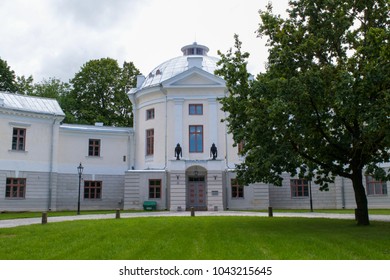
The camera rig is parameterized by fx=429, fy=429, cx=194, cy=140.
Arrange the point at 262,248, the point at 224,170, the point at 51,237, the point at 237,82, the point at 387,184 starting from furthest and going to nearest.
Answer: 1. the point at 224,170
2. the point at 387,184
3. the point at 237,82
4. the point at 51,237
5. the point at 262,248

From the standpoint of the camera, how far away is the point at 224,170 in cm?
3441

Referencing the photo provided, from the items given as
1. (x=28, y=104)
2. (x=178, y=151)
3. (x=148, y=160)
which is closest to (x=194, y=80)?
(x=178, y=151)

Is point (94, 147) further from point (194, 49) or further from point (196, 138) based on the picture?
point (194, 49)

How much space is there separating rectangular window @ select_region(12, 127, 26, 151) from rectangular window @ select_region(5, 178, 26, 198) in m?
2.36

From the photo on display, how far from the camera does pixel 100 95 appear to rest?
4909cm

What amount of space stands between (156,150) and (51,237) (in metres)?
23.1

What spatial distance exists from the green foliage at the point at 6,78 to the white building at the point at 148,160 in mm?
11501

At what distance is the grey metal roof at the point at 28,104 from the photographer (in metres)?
32.6

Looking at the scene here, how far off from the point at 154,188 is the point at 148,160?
3039 mm

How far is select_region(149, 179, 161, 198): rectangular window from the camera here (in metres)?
34.4

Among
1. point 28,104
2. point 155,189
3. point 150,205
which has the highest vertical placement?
point 28,104

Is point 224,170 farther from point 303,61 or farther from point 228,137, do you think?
point 303,61

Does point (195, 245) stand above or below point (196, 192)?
below

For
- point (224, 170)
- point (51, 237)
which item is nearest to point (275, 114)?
point (51, 237)
